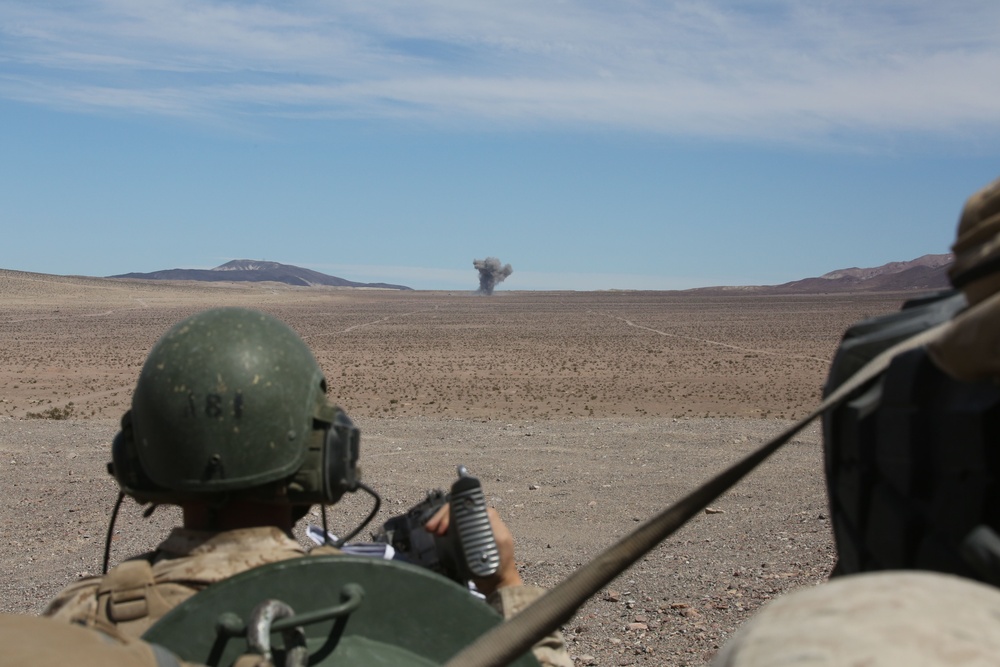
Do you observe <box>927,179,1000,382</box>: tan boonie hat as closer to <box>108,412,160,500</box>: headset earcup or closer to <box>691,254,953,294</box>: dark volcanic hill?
<box>108,412,160,500</box>: headset earcup

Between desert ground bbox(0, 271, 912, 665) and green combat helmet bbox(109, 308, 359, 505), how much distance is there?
3.27m

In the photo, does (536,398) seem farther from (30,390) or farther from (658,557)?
(658,557)

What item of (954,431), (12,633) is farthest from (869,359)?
(12,633)

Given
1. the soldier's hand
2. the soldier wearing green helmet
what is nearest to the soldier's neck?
the soldier wearing green helmet

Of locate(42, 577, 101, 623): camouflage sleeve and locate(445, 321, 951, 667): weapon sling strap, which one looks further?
locate(42, 577, 101, 623): camouflage sleeve

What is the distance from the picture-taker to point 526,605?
96.0 inches

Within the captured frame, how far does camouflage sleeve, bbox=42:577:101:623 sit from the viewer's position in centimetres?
222

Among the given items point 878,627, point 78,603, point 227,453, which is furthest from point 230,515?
point 878,627

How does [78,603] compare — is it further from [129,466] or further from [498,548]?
[498,548]

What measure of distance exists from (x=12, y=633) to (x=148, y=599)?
974 millimetres

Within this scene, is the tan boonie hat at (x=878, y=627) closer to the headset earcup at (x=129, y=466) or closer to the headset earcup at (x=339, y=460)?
the headset earcup at (x=339, y=460)

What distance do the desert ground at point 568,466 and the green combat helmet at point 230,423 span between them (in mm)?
3272

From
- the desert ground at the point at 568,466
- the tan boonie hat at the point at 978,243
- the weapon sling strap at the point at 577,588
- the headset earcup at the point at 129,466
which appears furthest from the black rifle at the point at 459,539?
the desert ground at the point at 568,466

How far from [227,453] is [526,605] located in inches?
26.8
